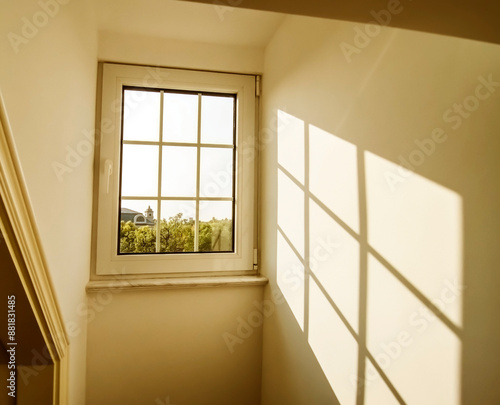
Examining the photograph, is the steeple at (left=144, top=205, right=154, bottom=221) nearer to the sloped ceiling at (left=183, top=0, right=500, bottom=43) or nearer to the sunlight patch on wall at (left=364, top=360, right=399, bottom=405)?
the sunlight patch on wall at (left=364, top=360, right=399, bottom=405)

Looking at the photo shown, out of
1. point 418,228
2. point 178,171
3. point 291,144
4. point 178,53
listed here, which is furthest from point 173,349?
point 178,53

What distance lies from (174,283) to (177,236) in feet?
1.00

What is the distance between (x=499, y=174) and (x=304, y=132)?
37.8 inches

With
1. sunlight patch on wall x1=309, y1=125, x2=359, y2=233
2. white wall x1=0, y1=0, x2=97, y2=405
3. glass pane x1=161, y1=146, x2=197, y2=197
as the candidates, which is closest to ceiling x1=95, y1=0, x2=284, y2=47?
white wall x1=0, y1=0, x2=97, y2=405

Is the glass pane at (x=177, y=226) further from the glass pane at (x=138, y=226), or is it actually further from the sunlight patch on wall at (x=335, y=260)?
the sunlight patch on wall at (x=335, y=260)

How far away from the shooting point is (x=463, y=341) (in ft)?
→ 2.46

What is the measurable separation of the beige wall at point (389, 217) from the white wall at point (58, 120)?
961mm

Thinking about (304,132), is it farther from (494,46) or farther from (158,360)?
(158,360)

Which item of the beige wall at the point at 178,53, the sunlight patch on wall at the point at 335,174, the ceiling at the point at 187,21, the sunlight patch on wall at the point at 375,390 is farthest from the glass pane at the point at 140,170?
the sunlight patch on wall at the point at 375,390

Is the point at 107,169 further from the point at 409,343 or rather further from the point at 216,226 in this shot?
the point at 409,343

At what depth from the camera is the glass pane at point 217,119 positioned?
217 cm

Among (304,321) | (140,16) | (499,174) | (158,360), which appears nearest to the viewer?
(499,174)

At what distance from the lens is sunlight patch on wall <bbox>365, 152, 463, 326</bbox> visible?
779mm

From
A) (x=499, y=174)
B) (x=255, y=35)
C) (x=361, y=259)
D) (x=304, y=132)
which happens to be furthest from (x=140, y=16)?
(x=499, y=174)
